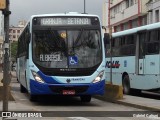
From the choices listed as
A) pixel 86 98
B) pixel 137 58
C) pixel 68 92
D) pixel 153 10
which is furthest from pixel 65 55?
pixel 153 10

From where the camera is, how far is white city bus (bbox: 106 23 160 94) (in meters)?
20.5

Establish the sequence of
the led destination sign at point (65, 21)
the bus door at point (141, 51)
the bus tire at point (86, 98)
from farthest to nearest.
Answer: the bus door at point (141, 51)
the bus tire at point (86, 98)
the led destination sign at point (65, 21)

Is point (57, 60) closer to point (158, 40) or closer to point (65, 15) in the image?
point (65, 15)

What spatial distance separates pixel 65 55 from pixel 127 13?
42172mm

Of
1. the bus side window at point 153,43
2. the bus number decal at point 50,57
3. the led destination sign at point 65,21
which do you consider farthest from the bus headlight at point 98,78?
the bus side window at point 153,43

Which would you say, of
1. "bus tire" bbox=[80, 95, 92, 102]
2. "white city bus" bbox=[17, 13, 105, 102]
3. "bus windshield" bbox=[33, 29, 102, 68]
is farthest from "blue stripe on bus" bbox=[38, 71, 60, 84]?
"bus tire" bbox=[80, 95, 92, 102]

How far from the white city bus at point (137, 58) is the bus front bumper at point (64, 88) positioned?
4255 millimetres

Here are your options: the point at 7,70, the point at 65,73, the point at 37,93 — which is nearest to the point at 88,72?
the point at 65,73

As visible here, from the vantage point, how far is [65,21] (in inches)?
690

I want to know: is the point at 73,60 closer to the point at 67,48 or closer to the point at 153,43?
the point at 67,48

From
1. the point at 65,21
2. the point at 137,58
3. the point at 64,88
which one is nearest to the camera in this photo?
the point at 64,88

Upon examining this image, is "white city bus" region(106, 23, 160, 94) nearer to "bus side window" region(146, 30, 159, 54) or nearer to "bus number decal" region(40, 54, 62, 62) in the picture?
"bus side window" region(146, 30, 159, 54)

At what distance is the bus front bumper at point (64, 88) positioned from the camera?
54.5ft

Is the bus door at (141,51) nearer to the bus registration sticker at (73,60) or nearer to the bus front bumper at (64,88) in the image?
the bus front bumper at (64,88)
